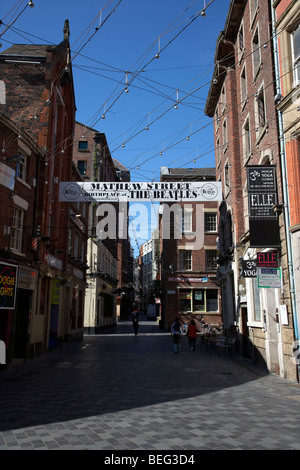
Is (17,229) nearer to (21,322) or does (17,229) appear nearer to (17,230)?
(17,230)

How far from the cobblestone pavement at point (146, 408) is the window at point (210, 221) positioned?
21990 millimetres

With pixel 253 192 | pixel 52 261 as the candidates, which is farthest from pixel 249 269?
pixel 52 261

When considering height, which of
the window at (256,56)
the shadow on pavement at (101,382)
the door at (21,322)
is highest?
the window at (256,56)

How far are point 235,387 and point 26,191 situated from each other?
38.0 ft

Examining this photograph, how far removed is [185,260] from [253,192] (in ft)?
78.4

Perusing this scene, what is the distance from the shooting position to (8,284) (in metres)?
13.9

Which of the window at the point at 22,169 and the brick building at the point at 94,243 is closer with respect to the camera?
the window at the point at 22,169

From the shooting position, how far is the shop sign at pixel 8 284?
13.5 meters

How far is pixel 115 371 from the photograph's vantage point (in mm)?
13078

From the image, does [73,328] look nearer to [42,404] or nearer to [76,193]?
[76,193]

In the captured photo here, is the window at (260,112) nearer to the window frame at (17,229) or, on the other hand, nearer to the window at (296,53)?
the window at (296,53)

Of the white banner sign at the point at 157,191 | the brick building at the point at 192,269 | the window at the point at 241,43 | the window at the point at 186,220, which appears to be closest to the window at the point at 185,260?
the brick building at the point at 192,269

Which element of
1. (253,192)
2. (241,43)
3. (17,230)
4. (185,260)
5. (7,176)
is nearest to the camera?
(253,192)
